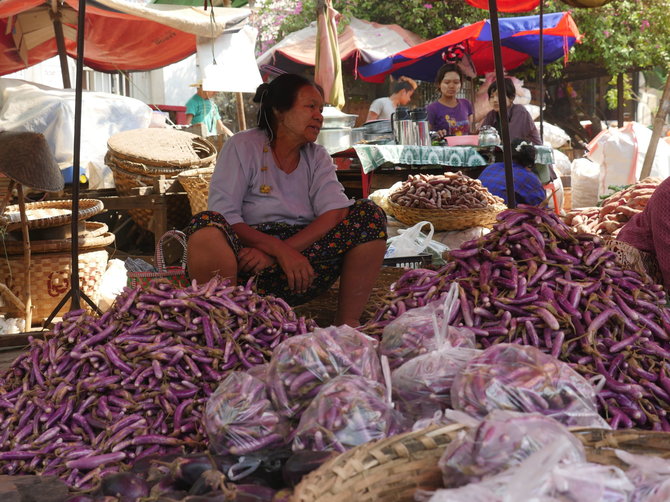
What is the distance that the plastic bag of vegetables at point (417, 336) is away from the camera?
6.04ft

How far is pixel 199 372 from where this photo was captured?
6.82 feet

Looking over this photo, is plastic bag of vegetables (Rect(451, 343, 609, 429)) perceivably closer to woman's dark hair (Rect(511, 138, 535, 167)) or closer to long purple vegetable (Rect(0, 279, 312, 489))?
long purple vegetable (Rect(0, 279, 312, 489))

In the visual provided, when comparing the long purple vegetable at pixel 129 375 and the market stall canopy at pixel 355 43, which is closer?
the long purple vegetable at pixel 129 375

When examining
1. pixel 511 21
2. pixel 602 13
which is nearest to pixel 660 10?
pixel 602 13

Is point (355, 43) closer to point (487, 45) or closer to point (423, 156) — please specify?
point (487, 45)

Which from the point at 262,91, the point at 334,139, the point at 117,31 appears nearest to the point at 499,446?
the point at 262,91

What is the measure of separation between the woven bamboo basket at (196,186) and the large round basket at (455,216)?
1.82m

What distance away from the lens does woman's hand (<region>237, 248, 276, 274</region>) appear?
3303 millimetres

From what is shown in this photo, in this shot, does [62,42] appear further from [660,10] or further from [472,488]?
[660,10]

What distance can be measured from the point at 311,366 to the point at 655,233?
6.62 ft

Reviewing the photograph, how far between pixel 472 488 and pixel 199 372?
1162 mm

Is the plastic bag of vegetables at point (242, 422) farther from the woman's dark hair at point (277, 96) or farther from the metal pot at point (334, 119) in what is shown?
the metal pot at point (334, 119)

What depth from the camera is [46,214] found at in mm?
5422

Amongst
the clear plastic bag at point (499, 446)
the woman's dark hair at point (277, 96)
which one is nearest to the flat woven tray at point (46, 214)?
the woman's dark hair at point (277, 96)
